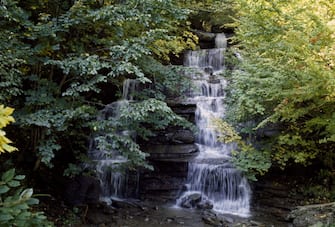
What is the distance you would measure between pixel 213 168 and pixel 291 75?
347cm

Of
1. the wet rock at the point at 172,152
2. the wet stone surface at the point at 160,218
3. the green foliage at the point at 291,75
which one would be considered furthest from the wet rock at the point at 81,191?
the green foliage at the point at 291,75

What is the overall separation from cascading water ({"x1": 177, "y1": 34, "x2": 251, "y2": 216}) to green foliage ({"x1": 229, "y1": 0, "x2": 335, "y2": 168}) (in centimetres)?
128

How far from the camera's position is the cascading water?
28.5 ft

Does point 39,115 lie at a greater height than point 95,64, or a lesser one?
lesser

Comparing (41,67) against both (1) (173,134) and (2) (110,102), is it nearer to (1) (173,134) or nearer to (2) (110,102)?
(2) (110,102)

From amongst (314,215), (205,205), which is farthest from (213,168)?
(314,215)

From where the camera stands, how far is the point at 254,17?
7.82 metres

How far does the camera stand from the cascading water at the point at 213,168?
8695 millimetres

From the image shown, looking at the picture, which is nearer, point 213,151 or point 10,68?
point 10,68

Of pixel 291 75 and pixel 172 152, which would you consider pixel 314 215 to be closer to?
pixel 291 75

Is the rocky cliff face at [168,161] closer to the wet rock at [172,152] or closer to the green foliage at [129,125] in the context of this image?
the wet rock at [172,152]

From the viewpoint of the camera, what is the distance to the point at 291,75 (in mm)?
6711

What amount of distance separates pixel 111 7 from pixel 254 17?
363 centimetres

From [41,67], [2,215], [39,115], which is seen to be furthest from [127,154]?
[2,215]
